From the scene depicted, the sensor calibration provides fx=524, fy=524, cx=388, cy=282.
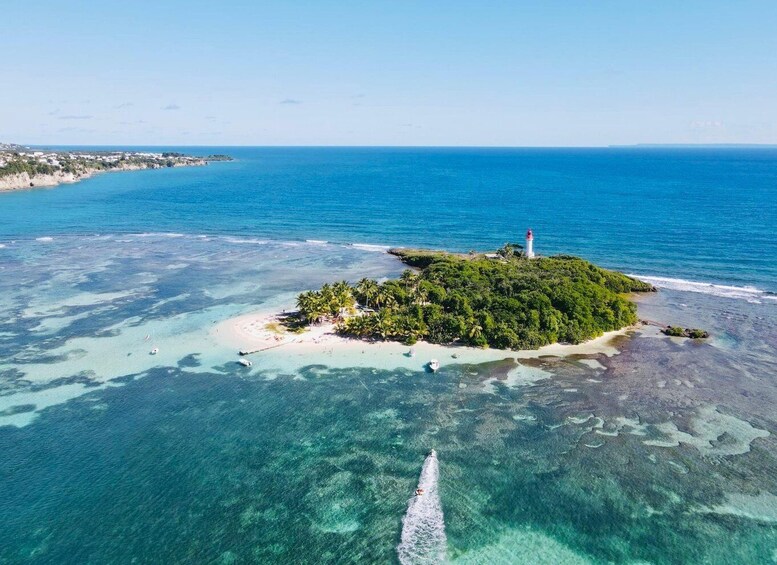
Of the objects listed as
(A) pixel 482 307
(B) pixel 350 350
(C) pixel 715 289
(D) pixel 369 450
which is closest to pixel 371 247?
(A) pixel 482 307

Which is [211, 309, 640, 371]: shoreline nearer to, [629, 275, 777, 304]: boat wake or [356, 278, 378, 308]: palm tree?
[356, 278, 378, 308]: palm tree

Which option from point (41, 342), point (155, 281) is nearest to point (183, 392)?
point (41, 342)

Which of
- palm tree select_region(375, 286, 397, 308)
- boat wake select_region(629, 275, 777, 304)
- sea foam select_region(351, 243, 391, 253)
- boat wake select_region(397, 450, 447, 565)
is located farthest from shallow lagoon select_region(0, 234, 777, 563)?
sea foam select_region(351, 243, 391, 253)

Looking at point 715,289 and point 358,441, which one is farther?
point 715,289

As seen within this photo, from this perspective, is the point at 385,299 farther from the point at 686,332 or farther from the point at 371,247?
the point at 371,247

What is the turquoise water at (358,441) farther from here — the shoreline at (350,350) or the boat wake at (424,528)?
the shoreline at (350,350)

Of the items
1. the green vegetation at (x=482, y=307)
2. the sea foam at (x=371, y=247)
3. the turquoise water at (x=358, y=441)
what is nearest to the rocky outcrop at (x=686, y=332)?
the turquoise water at (x=358, y=441)

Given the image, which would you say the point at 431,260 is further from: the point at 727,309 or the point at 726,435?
the point at 726,435
